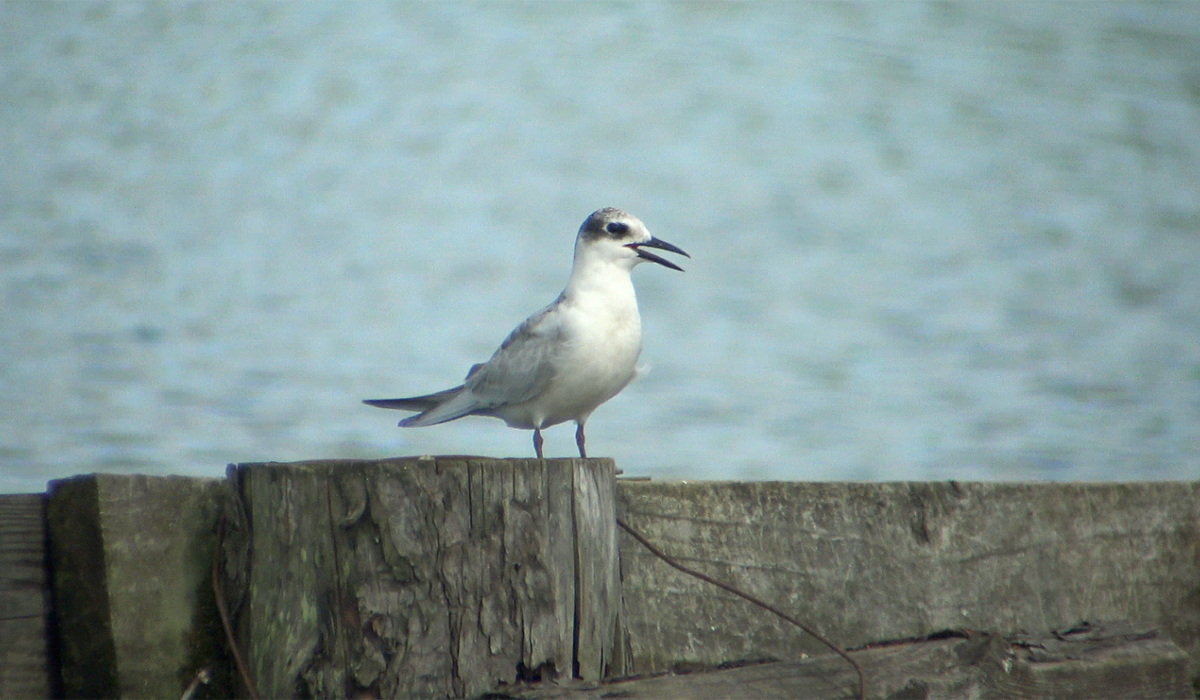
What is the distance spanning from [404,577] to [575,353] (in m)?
1.80

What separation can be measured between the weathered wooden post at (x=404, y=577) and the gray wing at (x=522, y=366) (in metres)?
1.73

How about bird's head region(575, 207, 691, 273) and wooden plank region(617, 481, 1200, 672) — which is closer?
wooden plank region(617, 481, 1200, 672)

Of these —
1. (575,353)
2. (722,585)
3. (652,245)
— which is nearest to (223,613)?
(722,585)

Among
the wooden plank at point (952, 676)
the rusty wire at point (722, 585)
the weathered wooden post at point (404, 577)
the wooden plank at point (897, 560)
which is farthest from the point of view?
the wooden plank at point (897, 560)

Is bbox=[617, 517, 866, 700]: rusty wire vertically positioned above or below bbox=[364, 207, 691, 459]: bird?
below

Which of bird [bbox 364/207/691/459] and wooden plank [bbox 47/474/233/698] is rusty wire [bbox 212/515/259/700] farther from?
bird [bbox 364/207/691/459]

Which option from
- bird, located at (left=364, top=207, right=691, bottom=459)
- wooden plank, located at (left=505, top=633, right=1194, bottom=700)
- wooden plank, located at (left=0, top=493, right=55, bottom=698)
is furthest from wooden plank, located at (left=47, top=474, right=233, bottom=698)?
bird, located at (left=364, top=207, right=691, bottom=459)

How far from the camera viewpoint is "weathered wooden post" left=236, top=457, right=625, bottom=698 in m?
2.14

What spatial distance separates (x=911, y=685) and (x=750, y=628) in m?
0.35

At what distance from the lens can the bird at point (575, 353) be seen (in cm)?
391

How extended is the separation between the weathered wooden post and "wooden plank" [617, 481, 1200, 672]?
35 cm

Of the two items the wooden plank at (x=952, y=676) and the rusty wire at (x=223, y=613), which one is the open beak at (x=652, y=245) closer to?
the wooden plank at (x=952, y=676)

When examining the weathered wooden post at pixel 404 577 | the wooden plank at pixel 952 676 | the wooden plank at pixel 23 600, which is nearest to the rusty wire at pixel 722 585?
the wooden plank at pixel 952 676

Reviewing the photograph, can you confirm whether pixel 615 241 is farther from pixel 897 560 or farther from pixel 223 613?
pixel 223 613
